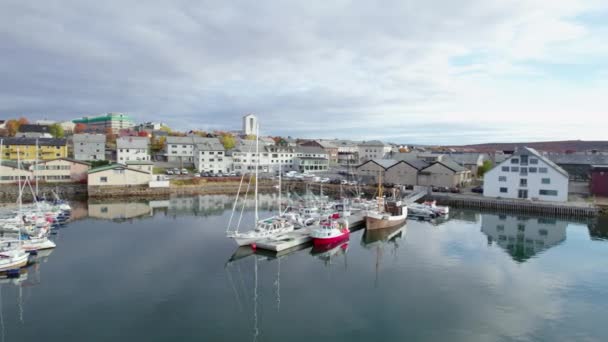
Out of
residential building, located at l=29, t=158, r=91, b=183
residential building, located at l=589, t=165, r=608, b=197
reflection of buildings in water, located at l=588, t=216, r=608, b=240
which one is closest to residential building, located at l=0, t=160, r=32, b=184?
residential building, located at l=29, t=158, r=91, b=183

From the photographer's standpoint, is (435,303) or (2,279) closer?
(435,303)

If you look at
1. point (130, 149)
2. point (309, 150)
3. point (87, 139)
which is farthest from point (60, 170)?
point (309, 150)

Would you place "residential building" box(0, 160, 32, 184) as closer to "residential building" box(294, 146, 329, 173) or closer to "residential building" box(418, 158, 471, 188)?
"residential building" box(294, 146, 329, 173)

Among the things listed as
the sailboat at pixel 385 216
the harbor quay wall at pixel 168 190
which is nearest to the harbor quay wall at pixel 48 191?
the harbor quay wall at pixel 168 190

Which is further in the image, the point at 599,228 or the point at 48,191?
the point at 48,191

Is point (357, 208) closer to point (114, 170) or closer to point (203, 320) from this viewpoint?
point (203, 320)

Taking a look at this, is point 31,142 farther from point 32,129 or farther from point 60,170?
point 32,129

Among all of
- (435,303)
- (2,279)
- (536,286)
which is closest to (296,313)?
(435,303)
